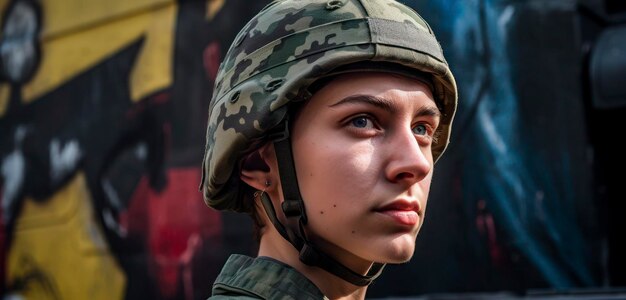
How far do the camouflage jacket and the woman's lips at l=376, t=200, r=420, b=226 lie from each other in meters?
0.19

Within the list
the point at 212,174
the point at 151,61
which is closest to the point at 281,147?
the point at 212,174

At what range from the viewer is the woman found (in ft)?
5.71

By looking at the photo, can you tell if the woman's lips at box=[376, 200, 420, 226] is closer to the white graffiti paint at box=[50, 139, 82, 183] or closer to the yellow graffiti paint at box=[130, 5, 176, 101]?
the yellow graffiti paint at box=[130, 5, 176, 101]

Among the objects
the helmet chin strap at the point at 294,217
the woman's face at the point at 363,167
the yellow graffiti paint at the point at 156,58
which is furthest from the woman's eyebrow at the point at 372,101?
the yellow graffiti paint at the point at 156,58

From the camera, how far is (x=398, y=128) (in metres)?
1.77

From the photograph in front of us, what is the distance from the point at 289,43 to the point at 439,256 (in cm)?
291

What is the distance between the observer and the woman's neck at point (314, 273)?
1.82 metres

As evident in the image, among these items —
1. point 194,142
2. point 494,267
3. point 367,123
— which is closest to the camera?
point 367,123

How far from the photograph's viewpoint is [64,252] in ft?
22.0

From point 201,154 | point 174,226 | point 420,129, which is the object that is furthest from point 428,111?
point 174,226

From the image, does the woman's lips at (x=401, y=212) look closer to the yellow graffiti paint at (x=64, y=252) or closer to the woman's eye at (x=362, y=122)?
the woman's eye at (x=362, y=122)

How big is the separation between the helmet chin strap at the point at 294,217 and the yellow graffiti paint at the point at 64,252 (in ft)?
15.4

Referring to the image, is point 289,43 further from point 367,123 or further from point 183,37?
point 183,37

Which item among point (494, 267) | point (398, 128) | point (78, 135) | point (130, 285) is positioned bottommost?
point (130, 285)
